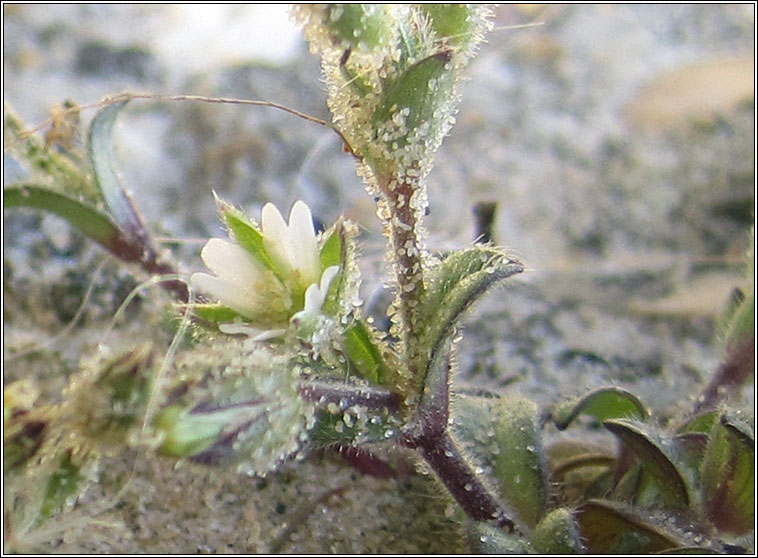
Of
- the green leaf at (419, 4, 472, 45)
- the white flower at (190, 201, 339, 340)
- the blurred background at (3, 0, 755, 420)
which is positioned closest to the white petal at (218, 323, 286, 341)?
the white flower at (190, 201, 339, 340)

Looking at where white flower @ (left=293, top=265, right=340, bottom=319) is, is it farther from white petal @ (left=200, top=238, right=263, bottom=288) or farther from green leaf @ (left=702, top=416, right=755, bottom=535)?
green leaf @ (left=702, top=416, right=755, bottom=535)

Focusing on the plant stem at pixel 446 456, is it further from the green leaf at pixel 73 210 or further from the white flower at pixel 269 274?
the green leaf at pixel 73 210

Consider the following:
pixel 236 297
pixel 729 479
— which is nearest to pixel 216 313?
pixel 236 297

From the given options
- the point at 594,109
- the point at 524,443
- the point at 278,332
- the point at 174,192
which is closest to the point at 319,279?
the point at 278,332

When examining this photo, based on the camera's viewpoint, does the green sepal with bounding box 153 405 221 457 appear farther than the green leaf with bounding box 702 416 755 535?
No

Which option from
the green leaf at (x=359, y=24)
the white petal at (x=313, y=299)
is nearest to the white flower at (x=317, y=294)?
the white petal at (x=313, y=299)

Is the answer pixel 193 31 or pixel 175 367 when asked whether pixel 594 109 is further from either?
pixel 175 367

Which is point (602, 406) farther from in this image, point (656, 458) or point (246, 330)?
point (246, 330)
